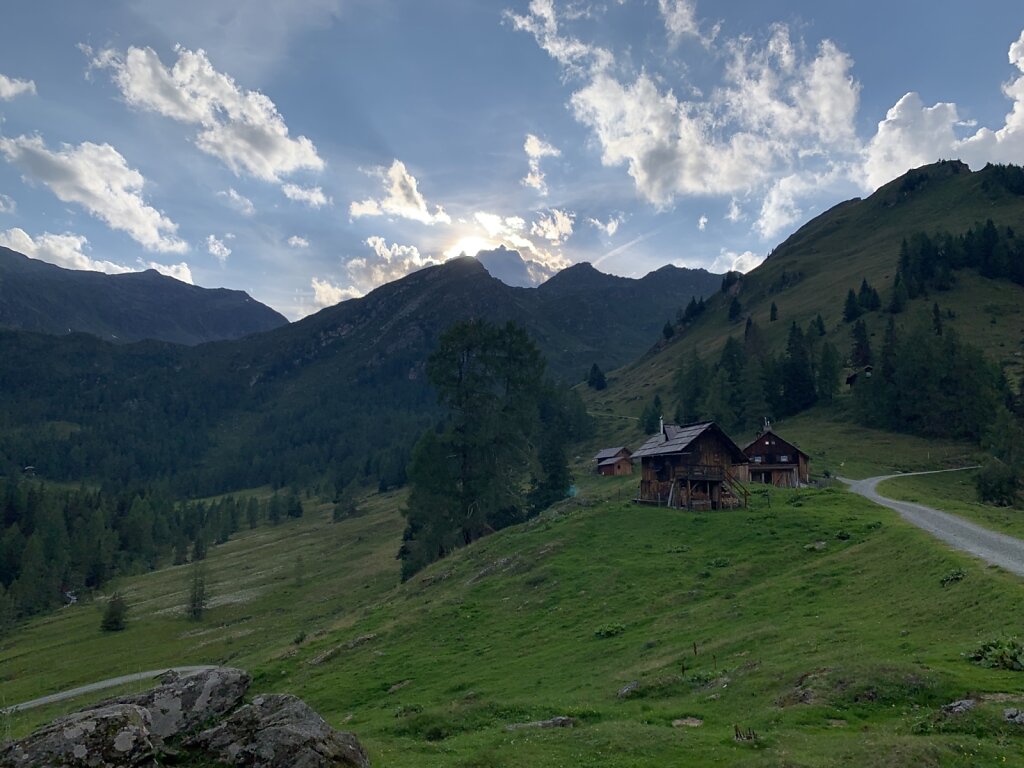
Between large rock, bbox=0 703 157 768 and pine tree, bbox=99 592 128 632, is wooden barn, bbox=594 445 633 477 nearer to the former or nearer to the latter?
pine tree, bbox=99 592 128 632

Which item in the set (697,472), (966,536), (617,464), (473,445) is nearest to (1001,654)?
(966,536)

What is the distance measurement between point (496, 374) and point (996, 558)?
53311 millimetres

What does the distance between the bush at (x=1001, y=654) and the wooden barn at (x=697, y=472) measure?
39.5 meters

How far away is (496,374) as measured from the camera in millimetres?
75312

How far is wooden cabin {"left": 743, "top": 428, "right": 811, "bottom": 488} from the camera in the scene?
274 ft

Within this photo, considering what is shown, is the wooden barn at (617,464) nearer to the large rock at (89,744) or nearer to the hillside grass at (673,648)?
the hillside grass at (673,648)

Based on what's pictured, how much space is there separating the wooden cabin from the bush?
67815mm

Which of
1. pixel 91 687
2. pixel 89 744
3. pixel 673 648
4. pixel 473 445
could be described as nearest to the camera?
pixel 89 744

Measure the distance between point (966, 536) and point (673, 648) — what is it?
72.1 ft

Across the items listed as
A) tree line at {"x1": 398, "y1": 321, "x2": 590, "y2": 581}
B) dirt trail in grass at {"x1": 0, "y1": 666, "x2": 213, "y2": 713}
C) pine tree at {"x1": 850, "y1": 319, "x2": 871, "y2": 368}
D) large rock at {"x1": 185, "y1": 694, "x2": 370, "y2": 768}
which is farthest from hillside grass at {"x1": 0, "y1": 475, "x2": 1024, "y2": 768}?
pine tree at {"x1": 850, "y1": 319, "x2": 871, "y2": 368}

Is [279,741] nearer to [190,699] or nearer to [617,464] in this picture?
[190,699]

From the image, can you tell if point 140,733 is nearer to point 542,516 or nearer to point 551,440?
point 542,516

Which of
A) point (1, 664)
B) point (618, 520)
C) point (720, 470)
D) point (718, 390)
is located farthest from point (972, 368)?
point (1, 664)

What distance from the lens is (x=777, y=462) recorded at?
276 feet
